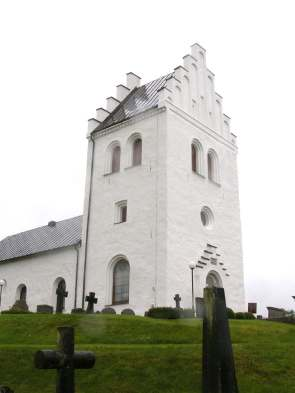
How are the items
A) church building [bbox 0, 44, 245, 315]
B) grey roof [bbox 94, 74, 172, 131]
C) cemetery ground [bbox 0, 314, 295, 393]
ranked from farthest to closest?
grey roof [bbox 94, 74, 172, 131]
church building [bbox 0, 44, 245, 315]
cemetery ground [bbox 0, 314, 295, 393]

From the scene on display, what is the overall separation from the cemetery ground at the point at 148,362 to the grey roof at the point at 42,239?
13.9 m

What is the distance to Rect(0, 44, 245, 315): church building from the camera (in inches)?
1026

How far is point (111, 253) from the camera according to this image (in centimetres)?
2786

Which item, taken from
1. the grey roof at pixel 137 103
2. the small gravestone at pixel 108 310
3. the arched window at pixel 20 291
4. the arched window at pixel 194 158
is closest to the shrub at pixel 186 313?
the small gravestone at pixel 108 310

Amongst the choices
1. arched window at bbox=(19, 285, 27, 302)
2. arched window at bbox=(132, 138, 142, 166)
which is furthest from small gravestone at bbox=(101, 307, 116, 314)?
arched window at bbox=(19, 285, 27, 302)

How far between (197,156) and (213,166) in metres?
1.64

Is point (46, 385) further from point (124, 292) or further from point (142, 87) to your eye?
point (142, 87)

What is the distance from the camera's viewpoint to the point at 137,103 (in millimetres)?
32281

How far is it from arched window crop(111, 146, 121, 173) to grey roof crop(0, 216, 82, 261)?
5.07 meters

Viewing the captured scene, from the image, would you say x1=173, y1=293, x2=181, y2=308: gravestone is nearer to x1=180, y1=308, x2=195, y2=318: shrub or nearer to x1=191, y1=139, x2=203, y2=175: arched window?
x1=180, y1=308, x2=195, y2=318: shrub

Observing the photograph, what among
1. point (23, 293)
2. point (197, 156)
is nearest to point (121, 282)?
point (197, 156)

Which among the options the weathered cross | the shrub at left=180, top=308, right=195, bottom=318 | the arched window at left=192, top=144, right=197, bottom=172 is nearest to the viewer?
the weathered cross

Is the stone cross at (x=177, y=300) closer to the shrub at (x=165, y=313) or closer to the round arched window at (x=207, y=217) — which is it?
the shrub at (x=165, y=313)

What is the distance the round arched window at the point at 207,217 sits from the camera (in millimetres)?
29150
